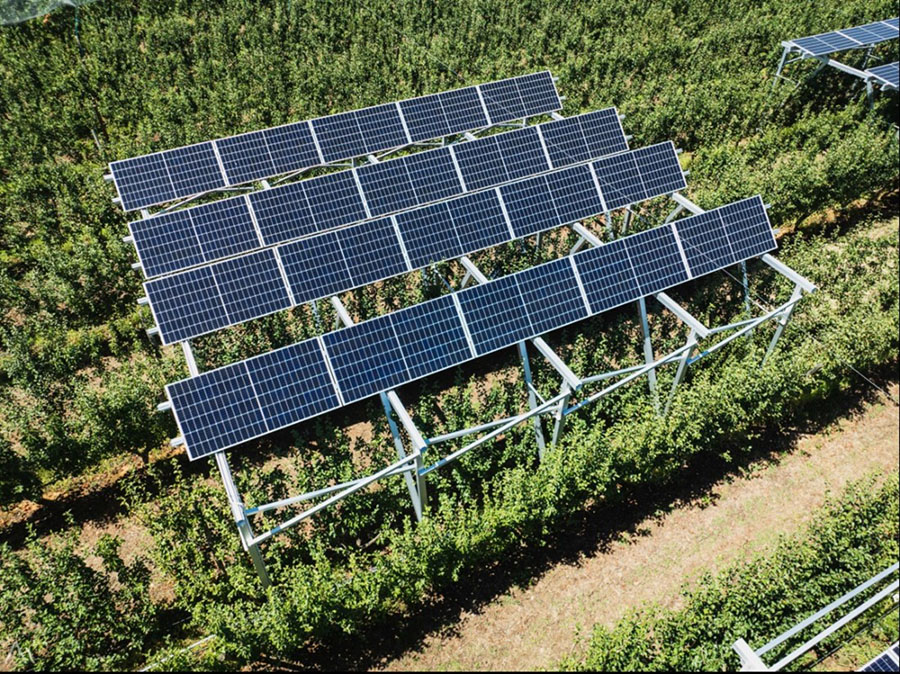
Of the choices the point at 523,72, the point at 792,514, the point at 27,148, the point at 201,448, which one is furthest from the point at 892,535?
the point at 27,148

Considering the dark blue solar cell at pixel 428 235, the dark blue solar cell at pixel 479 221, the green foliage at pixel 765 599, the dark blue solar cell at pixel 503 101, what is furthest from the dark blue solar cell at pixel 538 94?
the green foliage at pixel 765 599

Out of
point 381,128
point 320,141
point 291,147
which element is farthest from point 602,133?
point 291,147

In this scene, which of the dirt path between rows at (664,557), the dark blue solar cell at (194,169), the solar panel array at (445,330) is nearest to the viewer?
the solar panel array at (445,330)

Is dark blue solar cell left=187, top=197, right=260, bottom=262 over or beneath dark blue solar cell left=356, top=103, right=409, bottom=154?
beneath

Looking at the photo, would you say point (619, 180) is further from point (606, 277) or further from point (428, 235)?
point (428, 235)

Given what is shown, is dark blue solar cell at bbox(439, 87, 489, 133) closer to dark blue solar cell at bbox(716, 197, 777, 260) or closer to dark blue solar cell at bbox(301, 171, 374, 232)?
dark blue solar cell at bbox(301, 171, 374, 232)

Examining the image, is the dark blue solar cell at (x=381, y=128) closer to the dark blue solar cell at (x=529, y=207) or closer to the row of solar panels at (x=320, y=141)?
the row of solar panels at (x=320, y=141)

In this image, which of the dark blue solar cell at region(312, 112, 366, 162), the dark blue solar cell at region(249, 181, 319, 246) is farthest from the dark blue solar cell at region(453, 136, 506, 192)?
the dark blue solar cell at region(249, 181, 319, 246)
